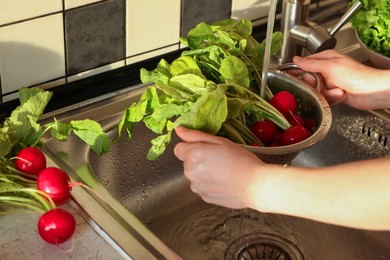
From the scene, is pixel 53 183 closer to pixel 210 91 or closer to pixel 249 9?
pixel 210 91

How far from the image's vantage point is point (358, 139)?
1.30 meters

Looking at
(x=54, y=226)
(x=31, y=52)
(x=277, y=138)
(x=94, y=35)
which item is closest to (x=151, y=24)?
(x=94, y=35)

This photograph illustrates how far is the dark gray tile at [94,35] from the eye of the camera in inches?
44.6

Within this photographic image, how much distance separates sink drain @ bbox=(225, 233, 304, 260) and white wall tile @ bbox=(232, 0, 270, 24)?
45cm

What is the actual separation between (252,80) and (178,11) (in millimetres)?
250

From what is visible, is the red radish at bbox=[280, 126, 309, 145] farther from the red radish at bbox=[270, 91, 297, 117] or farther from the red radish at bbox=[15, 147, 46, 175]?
A: the red radish at bbox=[15, 147, 46, 175]

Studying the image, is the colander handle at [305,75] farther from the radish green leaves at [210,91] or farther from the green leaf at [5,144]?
the green leaf at [5,144]

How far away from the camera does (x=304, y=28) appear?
4.32 ft

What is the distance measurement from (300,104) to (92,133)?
33 cm

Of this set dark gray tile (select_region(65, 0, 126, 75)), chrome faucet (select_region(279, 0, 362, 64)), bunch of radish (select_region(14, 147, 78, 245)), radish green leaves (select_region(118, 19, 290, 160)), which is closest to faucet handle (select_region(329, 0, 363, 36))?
chrome faucet (select_region(279, 0, 362, 64))

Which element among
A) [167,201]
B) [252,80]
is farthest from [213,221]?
[252,80]

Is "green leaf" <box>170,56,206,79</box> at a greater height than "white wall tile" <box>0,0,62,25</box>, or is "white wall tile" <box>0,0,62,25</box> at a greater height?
"white wall tile" <box>0,0,62,25</box>

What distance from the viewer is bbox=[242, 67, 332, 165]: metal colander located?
37.5 inches

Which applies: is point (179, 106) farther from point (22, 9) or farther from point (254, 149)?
point (22, 9)
